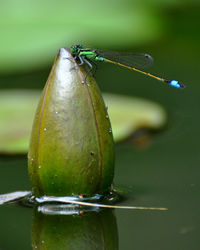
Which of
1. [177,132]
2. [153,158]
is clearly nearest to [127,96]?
[177,132]

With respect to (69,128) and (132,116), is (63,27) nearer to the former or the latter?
(132,116)

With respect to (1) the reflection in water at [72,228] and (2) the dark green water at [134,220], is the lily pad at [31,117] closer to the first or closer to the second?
(2) the dark green water at [134,220]

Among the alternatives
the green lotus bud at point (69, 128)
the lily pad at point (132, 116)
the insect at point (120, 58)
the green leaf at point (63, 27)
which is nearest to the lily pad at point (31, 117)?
the lily pad at point (132, 116)

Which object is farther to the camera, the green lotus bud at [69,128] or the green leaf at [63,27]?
the green leaf at [63,27]

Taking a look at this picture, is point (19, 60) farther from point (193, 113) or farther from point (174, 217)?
point (174, 217)

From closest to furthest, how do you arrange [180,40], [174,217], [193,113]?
[174,217] → [193,113] → [180,40]
